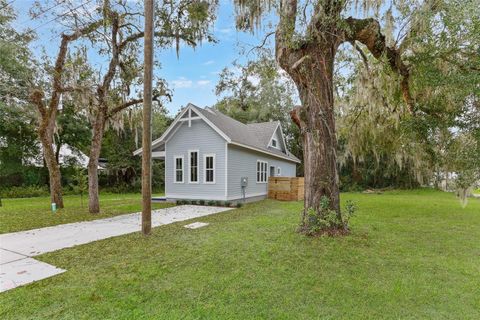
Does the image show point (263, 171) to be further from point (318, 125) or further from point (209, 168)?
point (318, 125)

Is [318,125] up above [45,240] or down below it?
above

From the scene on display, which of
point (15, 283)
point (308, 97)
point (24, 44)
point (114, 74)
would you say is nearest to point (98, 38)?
point (114, 74)

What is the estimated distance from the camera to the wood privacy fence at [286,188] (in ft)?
43.8

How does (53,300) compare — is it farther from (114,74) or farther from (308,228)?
(114,74)

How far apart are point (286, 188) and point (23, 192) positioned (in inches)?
585

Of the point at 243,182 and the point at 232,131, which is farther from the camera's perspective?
the point at 232,131

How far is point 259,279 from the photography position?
3.29 meters

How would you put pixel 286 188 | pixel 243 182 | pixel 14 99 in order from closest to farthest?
pixel 243 182 < pixel 14 99 < pixel 286 188

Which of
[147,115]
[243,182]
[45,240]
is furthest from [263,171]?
[45,240]

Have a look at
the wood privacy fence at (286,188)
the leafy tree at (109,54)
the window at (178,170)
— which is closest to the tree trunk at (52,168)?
the leafy tree at (109,54)

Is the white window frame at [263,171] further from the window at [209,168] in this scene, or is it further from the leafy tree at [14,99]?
the leafy tree at [14,99]

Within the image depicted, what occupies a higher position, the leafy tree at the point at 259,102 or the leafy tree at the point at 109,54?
the leafy tree at the point at 259,102

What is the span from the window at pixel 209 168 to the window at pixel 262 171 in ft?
11.1

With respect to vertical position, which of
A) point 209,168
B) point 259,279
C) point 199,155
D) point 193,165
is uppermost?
point 199,155
